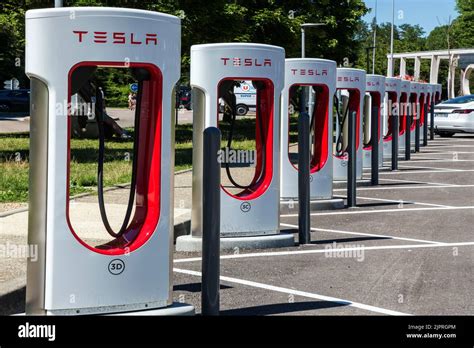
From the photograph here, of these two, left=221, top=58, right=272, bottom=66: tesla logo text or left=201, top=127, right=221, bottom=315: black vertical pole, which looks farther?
left=221, top=58, right=272, bottom=66: tesla logo text

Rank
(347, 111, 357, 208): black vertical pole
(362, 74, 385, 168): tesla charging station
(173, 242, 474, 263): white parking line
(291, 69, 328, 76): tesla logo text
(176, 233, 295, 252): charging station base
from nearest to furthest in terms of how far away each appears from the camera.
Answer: (173, 242, 474, 263): white parking line < (176, 233, 295, 252): charging station base < (347, 111, 357, 208): black vertical pole < (291, 69, 328, 76): tesla logo text < (362, 74, 385, 168): tesla charging station

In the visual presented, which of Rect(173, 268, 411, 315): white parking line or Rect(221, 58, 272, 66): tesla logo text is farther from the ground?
Rect(221, 58, 272, 66): tesla logo text

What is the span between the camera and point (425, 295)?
24.5 ft

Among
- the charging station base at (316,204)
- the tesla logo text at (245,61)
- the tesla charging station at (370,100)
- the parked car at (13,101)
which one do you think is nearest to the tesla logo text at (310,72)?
the charging station base at (316,204)

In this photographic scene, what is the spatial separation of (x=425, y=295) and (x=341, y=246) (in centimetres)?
250

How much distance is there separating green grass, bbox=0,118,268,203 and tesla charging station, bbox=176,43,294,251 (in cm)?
367

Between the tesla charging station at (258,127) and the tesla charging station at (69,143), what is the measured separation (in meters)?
3.11

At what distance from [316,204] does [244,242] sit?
344 centimetres

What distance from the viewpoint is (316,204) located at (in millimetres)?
13031

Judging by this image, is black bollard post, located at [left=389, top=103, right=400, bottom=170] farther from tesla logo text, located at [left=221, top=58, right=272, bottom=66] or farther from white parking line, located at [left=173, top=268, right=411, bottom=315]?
white parking line, located at [left=173, top=268, right=411, bottom=315]

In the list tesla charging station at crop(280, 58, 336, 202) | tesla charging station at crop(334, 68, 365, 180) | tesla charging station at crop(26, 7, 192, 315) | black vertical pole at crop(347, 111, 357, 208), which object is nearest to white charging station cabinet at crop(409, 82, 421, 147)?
tesla charging station at crop(334, 68, 365, 180)

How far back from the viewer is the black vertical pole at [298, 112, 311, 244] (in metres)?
9.72

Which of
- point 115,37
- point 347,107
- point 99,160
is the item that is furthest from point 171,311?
point 347,107

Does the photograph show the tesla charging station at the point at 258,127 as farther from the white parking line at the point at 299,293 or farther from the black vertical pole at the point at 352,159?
the black vertical pole at the point at 352,159
